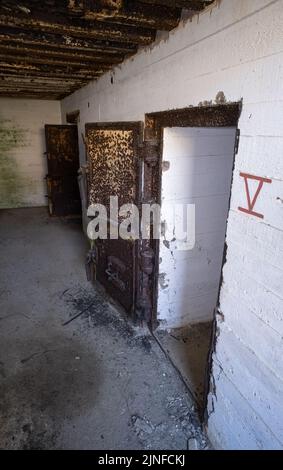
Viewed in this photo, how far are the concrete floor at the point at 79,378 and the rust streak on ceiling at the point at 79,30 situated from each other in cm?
241

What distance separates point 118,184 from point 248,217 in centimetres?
159

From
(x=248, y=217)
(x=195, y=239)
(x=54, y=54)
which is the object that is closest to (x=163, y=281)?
(x=195, y=239)

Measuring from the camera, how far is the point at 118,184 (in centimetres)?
271

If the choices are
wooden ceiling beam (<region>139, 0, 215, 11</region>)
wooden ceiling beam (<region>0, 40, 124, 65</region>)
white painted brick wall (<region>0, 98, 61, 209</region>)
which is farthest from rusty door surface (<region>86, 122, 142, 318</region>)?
white painted brick wall (<region>0, 98, 61, 209</region>)

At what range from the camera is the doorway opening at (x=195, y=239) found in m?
2.31

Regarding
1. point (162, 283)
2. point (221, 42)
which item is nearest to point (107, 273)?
point (162, 283)

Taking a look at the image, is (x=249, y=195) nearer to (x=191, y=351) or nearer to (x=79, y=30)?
(x=79, y=30)

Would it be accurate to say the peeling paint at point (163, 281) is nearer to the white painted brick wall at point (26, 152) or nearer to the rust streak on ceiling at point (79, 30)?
the rust streak on ceiling at point (79, 30)

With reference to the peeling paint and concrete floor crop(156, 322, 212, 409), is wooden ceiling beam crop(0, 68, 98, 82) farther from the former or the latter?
concrete floor crop(156, 322, 212, 409)

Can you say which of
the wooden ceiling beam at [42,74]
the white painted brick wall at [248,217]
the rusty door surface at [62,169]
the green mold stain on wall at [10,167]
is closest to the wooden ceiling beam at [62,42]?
the white painted brick wall at [248,217]

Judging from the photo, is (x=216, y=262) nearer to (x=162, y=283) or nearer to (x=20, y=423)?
(x=162, y=283)

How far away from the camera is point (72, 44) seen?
2.12m

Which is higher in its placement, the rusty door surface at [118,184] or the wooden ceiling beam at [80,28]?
the wooden ceiling beam at [80,28]
